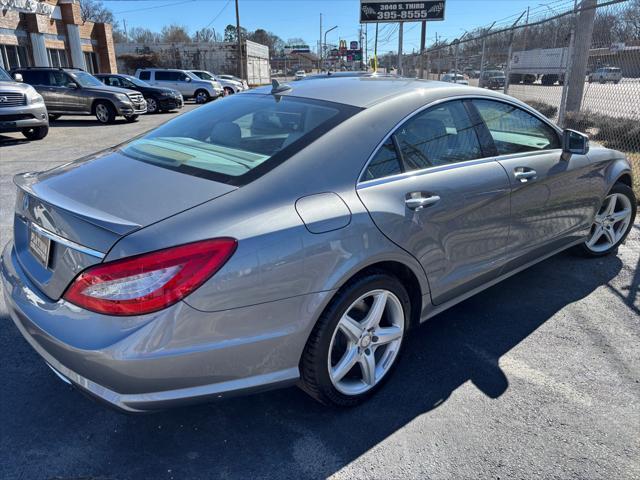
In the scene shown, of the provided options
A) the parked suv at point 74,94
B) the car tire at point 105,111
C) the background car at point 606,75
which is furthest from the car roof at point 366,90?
the car tire at point 105,111

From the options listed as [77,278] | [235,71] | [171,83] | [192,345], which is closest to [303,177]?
[192,345]

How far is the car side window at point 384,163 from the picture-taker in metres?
2.48

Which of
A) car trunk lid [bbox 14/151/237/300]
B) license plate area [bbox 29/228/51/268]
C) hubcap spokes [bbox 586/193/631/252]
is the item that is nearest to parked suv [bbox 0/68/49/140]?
car trunk lid [bbox 14/151/237/300]

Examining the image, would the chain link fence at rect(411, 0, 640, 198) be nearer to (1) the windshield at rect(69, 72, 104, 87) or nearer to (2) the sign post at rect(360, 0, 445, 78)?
(1) the windshield at rect(69, 72, 104, 87)

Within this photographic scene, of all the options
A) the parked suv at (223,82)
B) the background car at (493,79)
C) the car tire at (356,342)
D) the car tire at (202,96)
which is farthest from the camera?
the parked suv at (223,82)

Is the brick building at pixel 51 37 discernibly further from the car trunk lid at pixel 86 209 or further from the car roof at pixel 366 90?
the car trunk lid at pixel 86 209

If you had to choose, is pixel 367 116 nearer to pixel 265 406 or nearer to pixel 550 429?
pixel 265 406

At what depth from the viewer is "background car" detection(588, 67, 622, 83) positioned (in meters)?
8.55

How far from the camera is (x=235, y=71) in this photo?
1998 inches

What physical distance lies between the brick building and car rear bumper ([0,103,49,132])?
502 inches

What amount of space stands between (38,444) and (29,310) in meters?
0.66

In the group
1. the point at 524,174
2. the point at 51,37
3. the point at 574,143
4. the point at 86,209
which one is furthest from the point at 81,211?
the point at 51,37

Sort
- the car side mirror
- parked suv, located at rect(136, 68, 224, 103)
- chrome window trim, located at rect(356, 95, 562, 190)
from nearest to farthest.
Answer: chrome window trim, located at rect(356, 95, 562, 190) → the car side mirror → parked suv, located at rect(136, 68, 224, 103)

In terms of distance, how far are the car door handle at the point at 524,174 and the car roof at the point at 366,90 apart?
1.79 ft
